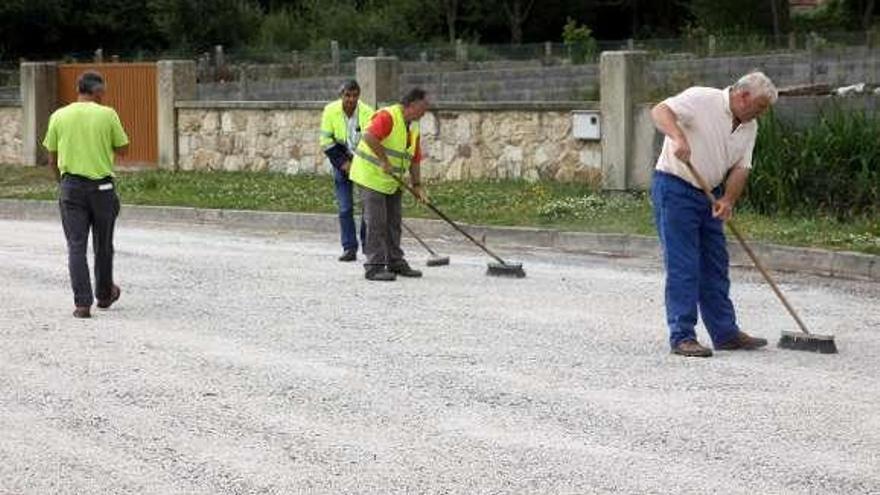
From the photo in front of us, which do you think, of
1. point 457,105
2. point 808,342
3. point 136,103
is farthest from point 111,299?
point 136,103

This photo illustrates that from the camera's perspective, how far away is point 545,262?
15703mm

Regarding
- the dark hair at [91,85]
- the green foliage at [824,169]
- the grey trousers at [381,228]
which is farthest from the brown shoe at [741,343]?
the green foliage at [824,169]

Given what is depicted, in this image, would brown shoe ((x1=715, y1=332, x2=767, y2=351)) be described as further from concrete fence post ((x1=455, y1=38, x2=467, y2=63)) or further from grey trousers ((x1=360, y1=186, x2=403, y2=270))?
concrete fence post ((x1=455, y1=38, x2=467, y2=63))

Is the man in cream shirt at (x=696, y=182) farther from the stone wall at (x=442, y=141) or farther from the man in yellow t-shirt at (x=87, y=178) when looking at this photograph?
the stone wall at (x=442, y=141)

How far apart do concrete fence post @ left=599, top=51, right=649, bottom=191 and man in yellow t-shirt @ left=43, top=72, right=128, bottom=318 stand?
29.1 feet

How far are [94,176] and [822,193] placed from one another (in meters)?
8.02

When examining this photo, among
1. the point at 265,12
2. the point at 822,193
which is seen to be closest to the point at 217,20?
the point at 265,12

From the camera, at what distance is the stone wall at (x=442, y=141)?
21.0 meters

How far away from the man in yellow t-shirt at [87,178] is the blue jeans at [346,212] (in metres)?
3.74

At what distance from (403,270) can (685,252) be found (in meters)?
4.58

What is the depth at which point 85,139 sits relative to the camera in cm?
1212

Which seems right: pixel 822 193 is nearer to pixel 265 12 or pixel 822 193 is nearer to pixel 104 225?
pixel 104 225

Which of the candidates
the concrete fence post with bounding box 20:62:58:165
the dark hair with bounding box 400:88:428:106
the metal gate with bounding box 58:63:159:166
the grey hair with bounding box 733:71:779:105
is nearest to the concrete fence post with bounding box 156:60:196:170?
the metal gate with bounding box 58:63:159:166

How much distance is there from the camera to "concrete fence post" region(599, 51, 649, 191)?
787 inches
